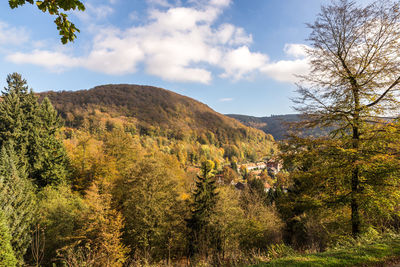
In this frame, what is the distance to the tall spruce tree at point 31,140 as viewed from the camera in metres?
19.5

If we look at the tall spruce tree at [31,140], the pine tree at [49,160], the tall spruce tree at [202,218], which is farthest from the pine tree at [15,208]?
the tall spruce tree at [202,218]

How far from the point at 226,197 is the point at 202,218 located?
375 centimetres

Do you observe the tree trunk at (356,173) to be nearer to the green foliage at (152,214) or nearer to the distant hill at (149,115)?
the green foliage at (152,214)

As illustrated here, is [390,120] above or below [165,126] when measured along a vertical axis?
below

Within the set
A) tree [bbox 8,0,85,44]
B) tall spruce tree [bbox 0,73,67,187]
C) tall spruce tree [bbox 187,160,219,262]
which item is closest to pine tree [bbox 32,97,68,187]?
tall spruce tree [bbox 0,73,67,187]

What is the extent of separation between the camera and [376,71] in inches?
244

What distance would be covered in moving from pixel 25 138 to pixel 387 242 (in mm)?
30063

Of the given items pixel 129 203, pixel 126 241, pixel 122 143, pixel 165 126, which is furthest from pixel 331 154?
pixel 165 126

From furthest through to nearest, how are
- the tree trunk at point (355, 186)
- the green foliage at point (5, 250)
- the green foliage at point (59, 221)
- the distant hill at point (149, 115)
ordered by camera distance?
the distant hill at point (149, 115) → the green foliage at point (59, 221) → the green foliage at point (5, 250) → the tree trunk at point (355, 186)

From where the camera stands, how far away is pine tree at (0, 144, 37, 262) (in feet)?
39.9

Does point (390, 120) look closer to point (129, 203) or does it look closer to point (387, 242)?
point (387, 242)

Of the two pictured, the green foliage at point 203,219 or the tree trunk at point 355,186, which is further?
the green foliage at point 203,219

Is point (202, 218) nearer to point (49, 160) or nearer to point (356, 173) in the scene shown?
point (356, 173)

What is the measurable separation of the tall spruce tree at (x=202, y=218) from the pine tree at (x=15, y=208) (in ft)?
42.8
